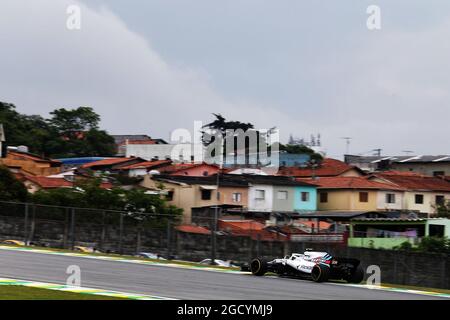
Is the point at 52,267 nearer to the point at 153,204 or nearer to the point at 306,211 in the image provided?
the point at 153,204

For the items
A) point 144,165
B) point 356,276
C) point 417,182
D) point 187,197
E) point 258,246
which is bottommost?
point 356,276

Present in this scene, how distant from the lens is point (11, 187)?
2067 inches

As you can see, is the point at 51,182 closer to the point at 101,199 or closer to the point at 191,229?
the point at 101,199

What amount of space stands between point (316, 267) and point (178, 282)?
4740mm

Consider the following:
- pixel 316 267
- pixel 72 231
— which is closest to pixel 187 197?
pixel 72 231

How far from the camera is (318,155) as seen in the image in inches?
4331

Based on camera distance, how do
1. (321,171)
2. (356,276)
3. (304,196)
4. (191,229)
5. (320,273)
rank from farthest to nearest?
(321,171) → (304,196) → (191,229) → (356,276) → (320,273)

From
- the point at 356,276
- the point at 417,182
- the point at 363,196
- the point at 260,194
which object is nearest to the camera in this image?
the point at 356,276

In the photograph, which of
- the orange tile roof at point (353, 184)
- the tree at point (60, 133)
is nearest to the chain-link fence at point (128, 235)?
the orange tile roof at point (353, 184)

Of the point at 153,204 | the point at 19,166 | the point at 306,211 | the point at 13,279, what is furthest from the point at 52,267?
the point at 19,166

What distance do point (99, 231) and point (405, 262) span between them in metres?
12.1

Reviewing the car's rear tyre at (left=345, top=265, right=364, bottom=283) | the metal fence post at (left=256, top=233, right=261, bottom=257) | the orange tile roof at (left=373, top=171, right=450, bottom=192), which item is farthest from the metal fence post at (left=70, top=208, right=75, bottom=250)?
the orange tile roof at (left=373, top=171, right=450, bottom=192)

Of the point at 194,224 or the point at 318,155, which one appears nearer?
the point at 194,224

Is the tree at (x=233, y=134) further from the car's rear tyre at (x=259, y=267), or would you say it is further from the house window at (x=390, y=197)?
the car's rear tyre at (x=259, y=267)
